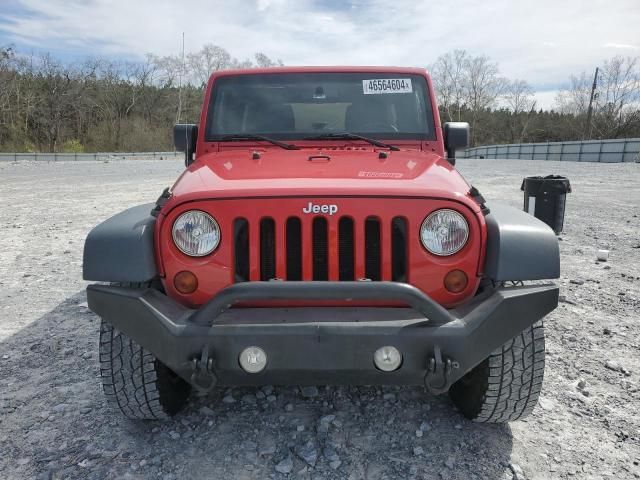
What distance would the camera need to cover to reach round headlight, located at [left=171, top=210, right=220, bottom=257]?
6.89ft

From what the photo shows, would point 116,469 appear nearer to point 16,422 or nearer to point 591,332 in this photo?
point 16,422

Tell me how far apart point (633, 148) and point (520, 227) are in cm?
2517

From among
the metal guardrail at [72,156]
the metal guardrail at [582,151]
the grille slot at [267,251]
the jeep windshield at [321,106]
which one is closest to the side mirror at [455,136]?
the jeep windshield at [321,106]

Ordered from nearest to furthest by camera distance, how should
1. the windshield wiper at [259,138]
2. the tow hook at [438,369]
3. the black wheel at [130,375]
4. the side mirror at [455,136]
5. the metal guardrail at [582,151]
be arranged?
the tow hook at [438,369], the black wheel at [130,375], the windshield wiper at [259,138], the side mirror at [455,136], the metal guardrail at [582,151]

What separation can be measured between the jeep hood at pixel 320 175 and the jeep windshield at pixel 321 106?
1.02 feet

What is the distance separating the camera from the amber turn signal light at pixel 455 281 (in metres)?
2.10

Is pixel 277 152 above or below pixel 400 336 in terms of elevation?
above

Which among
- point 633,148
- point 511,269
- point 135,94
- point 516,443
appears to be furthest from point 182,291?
point 135,94

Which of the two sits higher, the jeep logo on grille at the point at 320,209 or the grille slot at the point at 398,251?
the jeep logo on grille at the point at 320,209

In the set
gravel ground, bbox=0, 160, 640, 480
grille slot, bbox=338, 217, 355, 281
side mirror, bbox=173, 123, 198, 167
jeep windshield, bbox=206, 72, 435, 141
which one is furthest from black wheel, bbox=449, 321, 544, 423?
side mirror, bbox=173, 123, 198, 167

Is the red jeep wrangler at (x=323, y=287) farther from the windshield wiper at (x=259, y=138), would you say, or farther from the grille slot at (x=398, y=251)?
the windshield wiper at (x=259, y=138)

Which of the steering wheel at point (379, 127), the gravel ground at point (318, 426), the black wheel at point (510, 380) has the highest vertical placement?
the steering wheel at point (379, 127)

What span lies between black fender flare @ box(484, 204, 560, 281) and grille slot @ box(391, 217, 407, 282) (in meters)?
0.34

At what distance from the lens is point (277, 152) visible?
2.96 m
